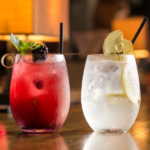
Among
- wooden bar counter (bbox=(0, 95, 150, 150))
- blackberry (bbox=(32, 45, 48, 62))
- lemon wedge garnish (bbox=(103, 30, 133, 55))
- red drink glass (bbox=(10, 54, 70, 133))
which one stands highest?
lemon wedge garnish (bbox=(103, 30, 133, 55))

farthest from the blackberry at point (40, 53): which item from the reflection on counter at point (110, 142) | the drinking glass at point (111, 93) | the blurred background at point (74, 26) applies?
the blurred background at point (74, 26)

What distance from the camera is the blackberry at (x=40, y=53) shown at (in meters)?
0.91

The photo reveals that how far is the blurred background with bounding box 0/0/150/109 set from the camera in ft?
6.48

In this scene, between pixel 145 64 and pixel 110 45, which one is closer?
pixel 110 45

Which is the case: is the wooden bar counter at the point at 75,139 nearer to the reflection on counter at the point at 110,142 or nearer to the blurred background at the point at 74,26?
the reflection on counter at the point at 110,142

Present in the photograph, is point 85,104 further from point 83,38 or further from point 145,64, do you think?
point 145,64

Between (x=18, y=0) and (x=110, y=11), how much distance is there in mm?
5615

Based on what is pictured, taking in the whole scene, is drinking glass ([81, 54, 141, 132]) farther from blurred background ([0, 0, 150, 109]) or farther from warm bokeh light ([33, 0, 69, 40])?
warm bokeh light ([33, 0, 69, 40])

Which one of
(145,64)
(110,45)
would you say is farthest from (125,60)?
(145,64)

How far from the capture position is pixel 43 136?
0.89 m

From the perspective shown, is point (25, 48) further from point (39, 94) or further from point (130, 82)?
point (130, 82)

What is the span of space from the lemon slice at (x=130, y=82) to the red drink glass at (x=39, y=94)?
18 cm

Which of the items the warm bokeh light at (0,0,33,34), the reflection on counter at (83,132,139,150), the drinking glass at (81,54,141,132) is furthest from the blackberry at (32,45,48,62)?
the warm bokeh light at (0,0,33,34)

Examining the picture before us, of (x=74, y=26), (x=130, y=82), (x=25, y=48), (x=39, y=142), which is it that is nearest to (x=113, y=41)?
(x=130, y=82)
